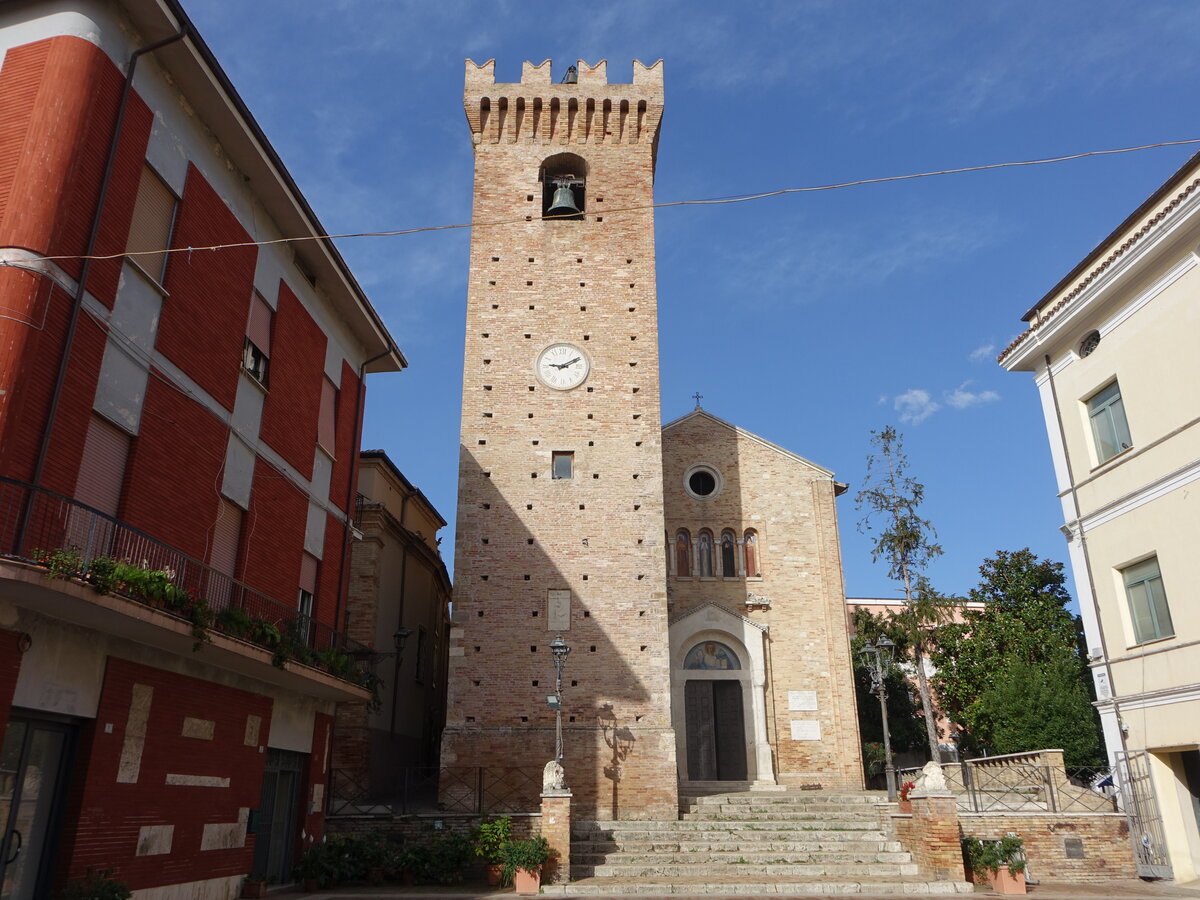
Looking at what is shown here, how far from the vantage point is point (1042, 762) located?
16.2 metres

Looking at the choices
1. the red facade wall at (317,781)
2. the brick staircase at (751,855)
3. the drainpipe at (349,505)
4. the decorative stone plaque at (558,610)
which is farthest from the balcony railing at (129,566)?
the decorative stone plaque at (558,610)

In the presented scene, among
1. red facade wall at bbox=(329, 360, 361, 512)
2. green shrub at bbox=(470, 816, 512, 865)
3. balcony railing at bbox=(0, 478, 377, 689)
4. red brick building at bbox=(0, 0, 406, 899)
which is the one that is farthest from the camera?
red facade wall at bbox=(329, 360, 361, 512)

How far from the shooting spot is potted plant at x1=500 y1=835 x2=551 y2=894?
13844 millimetres

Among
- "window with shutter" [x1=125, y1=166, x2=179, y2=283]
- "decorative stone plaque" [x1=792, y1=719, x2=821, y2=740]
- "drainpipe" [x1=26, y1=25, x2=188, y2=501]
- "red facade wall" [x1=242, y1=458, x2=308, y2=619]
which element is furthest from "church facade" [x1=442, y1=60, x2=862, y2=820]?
"drainpipe" [x1=26, y1=25, x2=188, y2=501]

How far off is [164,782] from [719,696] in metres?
15.6

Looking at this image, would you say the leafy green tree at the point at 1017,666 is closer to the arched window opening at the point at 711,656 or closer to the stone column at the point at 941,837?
the arched window opening at the point at 711,656

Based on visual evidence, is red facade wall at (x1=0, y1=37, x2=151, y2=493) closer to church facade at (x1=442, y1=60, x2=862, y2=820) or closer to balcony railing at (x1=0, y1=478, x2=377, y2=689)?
balcony railing at (x1=0, y1=478, x2=377, y2=689)

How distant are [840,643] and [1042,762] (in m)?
7.79

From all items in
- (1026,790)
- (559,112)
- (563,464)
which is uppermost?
(559,112)

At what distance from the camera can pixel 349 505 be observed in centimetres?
1644

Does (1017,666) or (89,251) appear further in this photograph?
(1017,666)

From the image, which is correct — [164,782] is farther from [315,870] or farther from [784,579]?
[784,579]

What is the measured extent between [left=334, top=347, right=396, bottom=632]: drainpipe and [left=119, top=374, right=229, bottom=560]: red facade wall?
4.63 meters

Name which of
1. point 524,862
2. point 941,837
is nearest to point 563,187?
point 524,862
